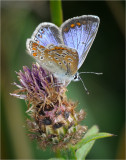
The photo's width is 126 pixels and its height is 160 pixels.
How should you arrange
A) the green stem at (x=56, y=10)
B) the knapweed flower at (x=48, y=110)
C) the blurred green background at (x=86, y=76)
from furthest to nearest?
the blurred green background at (x=86, y=76)
the green stem at (x=56, y=10)
the knapweed flower at (x=48, y=110)

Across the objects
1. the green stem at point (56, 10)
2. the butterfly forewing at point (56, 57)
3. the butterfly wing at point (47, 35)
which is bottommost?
the butterfly forewing at point (56, 57)

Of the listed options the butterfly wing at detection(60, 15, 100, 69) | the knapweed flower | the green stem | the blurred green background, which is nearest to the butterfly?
the butterfly wing at detection(60, 15, 100, 69)

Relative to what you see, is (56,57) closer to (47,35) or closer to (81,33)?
(47,35)

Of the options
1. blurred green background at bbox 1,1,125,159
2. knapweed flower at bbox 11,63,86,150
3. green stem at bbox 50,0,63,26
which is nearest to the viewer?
knapweed flower at bbox 11,63,86,150

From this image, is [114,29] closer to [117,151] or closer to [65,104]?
[117,151]

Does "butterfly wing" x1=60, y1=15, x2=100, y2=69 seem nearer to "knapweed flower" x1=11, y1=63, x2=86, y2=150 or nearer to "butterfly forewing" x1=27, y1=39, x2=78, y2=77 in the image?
"butterfly forewing" x1=27, y1=39, x2=78, y2=77

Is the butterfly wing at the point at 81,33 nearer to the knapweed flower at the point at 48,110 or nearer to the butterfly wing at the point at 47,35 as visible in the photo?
the butterfly wing at the point at 47,35

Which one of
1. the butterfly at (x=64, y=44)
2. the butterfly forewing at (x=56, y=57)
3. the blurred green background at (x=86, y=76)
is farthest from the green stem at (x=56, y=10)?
the blurred green background at (x=86, y=76)
